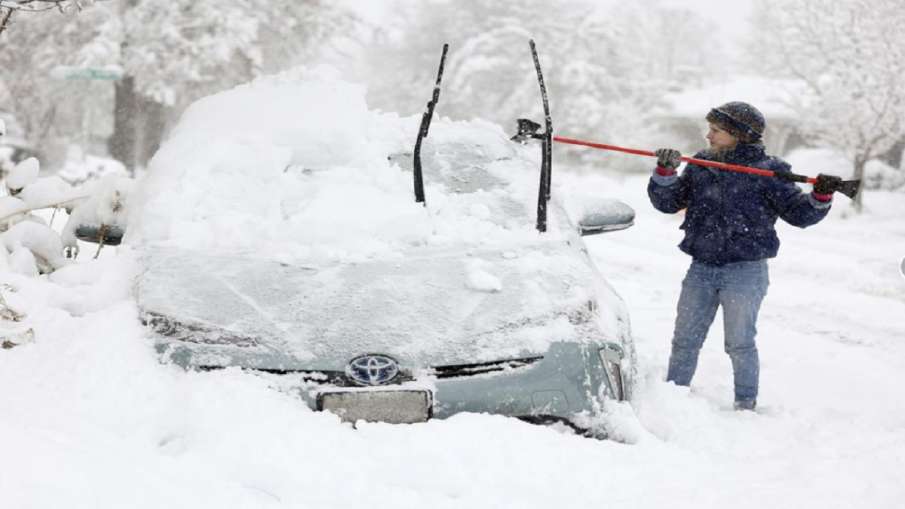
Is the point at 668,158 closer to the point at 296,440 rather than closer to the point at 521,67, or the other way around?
the point at 296,440

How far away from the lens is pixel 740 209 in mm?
4012

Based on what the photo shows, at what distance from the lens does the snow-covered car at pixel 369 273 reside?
2.76m

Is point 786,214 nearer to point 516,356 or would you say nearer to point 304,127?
point 516,356

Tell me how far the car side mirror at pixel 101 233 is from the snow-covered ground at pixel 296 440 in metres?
0.40

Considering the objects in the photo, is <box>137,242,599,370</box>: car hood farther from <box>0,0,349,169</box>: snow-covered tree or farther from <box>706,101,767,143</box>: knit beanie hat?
<box>0,0,349,169</box>: snow-covered tree

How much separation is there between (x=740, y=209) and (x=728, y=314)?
1.84 feet

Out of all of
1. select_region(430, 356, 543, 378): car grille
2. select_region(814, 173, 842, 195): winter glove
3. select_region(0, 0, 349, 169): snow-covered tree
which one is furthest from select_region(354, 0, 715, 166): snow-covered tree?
select_region(430, 356, 543, 378): car grille

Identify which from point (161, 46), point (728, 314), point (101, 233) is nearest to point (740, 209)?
point (728, 314)

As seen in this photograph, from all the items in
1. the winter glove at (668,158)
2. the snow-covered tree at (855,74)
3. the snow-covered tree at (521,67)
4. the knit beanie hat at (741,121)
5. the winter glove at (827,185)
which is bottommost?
the snow-covered tree at (521,67)

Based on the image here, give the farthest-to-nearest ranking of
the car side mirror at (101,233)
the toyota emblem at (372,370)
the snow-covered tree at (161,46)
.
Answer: the snow-covered tree at (161,46) → the car side mirror at (101,233) → the toyota emblem at (372,370)

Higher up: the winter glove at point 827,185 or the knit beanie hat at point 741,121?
the knit beanie hat at point 741,121

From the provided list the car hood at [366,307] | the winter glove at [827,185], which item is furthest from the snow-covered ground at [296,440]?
the winter glove at [827,185]

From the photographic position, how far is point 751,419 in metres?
3.82

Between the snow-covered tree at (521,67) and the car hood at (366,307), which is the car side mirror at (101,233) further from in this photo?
the snow-covered tree at (521,67)
